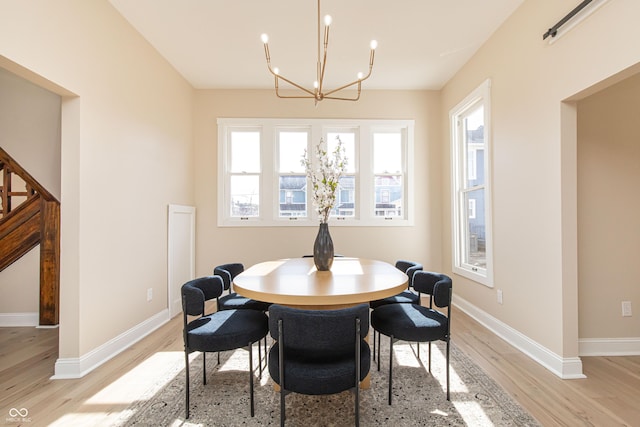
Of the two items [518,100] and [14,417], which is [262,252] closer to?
[14,417]

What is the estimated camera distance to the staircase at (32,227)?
3139mm

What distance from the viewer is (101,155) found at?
2.47 meters

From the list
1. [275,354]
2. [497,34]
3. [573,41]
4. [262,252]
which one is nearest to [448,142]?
[497,34]

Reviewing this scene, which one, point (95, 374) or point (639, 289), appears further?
point (639, 289)

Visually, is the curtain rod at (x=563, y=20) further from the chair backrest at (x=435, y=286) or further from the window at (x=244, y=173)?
the window at (x=244, y=173)

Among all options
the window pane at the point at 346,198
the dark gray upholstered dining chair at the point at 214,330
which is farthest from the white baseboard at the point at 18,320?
the window pane at the point at 346,198

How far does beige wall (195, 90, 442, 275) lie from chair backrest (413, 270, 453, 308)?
6.43ft

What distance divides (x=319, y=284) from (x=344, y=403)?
0.80m

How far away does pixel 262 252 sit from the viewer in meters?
4.27

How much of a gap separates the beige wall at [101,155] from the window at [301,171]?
1112mm

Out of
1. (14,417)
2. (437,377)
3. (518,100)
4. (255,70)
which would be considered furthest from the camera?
(255,70)

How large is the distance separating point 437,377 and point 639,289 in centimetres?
191

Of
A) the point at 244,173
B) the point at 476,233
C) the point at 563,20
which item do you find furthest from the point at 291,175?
the point at 563,20

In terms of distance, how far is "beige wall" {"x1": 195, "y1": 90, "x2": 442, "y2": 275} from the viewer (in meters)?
4.27
